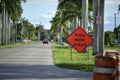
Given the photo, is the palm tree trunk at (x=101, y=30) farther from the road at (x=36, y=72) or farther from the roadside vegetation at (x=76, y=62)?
the road at (x=36, y=72)

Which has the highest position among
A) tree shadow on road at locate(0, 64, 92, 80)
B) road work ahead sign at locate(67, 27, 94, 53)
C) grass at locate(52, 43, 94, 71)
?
road work ahead sign at locate(67, 27, 94, 53)

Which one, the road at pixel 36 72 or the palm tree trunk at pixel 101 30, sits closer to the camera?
the road at pixel 36 72

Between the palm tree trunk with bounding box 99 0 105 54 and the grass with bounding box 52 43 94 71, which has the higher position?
the palm tree trunk with bounding box 99 0 105 54

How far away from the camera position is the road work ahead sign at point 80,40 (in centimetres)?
2875

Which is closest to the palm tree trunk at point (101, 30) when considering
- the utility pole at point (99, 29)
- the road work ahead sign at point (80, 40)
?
the utility pole at point (99, 29)

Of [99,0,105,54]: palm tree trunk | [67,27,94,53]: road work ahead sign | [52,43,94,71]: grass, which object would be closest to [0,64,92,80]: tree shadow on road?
[52,43,94,71]: grass

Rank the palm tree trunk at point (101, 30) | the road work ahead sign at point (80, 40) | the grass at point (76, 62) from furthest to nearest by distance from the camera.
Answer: the palm tree trunk at point (101, 30) < the road work ahead sign at point (80, 40) < the grass at point (76, 62)

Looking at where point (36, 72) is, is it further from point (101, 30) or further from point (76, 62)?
point (101, 30)

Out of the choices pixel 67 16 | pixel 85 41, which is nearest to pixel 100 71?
pixel 85 41

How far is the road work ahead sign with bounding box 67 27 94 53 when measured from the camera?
2875 cm

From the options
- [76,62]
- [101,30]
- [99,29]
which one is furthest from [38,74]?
[99,29]

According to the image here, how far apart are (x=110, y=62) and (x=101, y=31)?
1031 inches

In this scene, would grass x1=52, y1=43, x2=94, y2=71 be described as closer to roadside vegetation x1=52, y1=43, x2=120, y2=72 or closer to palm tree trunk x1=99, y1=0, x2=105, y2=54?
roadside vegetation x1=52, y1=43, x2=120, y2=72

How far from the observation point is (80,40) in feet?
94.9
